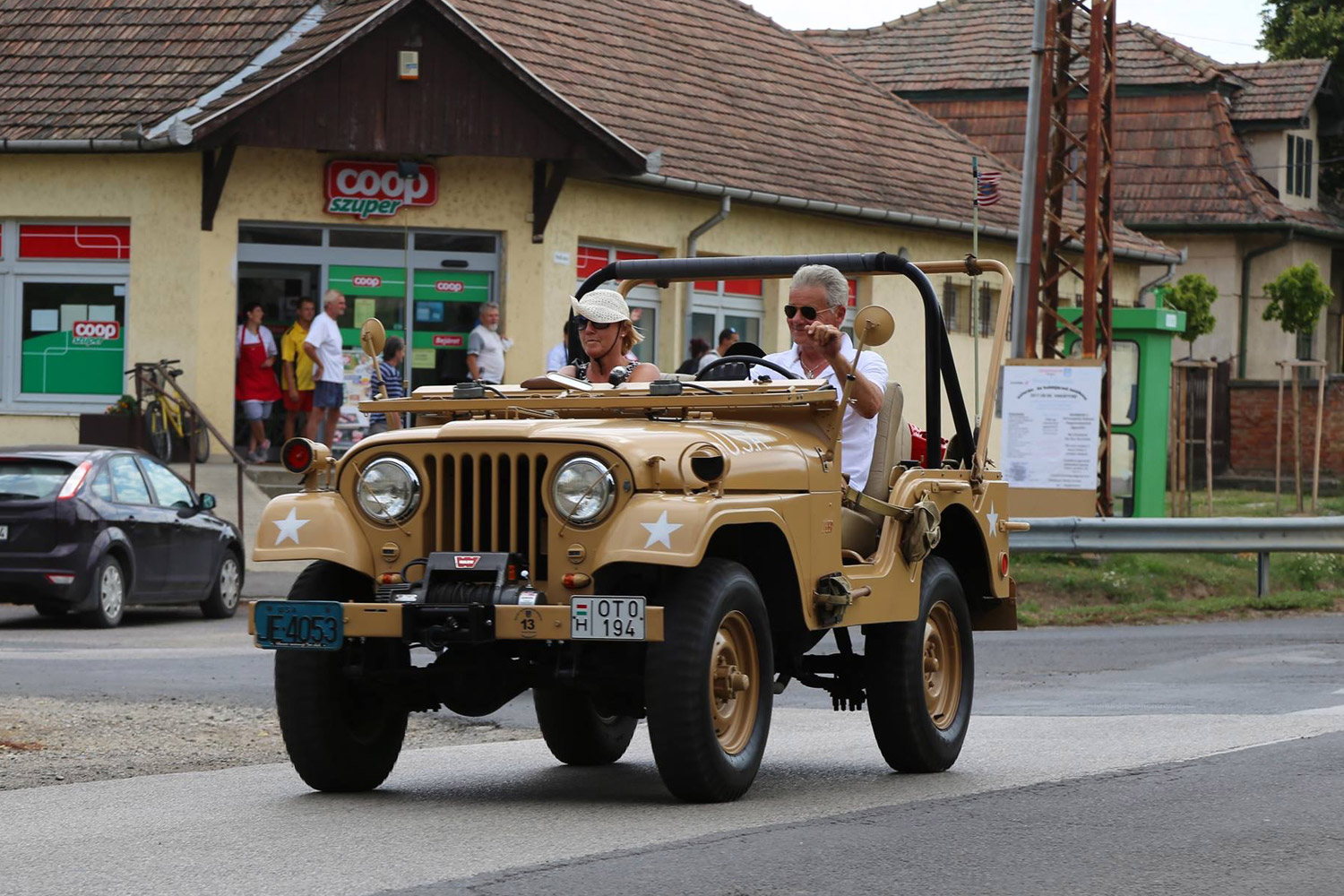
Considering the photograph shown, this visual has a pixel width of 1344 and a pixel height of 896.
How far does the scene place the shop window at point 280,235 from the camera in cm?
2580

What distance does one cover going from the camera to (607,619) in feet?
24.3

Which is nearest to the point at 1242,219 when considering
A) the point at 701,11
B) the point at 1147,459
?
the point at 701,11

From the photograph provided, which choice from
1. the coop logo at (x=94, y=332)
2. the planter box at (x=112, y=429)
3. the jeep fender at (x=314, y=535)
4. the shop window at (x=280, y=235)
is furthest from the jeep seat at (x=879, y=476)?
the coop logo at (x=94, y=332)

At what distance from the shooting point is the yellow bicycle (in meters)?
24.7

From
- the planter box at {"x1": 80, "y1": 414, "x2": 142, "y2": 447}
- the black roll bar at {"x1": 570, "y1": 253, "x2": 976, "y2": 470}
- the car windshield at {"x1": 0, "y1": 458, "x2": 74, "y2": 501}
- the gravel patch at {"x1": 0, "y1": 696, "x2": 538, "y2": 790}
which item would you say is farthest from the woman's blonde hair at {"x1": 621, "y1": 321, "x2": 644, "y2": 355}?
the planter box at {"x1": 80, "y1": 414, "x2": 142, "y2": 447}

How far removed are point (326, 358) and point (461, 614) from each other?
1733cm

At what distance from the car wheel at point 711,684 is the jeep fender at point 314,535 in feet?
3.70

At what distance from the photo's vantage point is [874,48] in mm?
52969

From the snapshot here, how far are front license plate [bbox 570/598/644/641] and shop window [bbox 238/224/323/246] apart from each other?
62.6 ft

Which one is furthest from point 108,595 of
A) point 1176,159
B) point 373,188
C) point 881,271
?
point 1176,159

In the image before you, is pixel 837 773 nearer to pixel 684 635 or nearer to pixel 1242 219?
pixel 684 635

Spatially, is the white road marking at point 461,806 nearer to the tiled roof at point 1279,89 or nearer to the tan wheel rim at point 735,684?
the tan wheel rim at point 735,684

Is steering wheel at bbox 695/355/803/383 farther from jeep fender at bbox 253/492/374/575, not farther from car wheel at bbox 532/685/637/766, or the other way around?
jeep fender at bbox 253/492/374/575

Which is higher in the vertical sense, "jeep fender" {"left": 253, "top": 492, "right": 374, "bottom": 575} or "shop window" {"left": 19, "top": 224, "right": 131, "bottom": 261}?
"shop window" {"left": 19, "top": 224, "right": 131, "bottom": 261}
